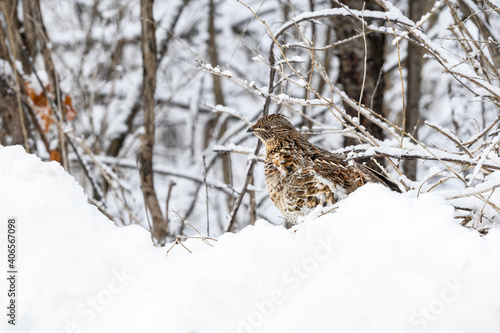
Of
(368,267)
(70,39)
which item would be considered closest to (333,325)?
(368,267)

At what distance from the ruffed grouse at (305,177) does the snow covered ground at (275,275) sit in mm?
736

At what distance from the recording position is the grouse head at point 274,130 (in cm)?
287

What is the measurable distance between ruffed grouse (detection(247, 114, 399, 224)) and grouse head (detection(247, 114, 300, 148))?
0.02 meters

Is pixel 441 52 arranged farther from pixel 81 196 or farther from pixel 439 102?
pixel 439 102

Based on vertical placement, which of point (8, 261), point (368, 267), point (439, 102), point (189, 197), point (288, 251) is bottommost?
point (189, 197)

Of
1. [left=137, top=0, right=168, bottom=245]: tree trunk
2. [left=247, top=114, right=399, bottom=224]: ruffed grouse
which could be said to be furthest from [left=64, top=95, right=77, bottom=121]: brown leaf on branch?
[left=247, top=114, right=399, bottom=224]: ruffed grouse

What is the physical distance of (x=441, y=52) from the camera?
238 cm

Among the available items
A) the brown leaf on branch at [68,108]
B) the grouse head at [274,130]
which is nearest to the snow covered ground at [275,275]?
the grouse head at [274,130]

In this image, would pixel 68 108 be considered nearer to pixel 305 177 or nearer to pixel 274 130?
pixel 274 130

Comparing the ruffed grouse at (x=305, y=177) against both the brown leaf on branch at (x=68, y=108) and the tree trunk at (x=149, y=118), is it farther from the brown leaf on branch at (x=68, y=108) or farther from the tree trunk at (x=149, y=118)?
the brown leaf on branch at (x=68, y=108)

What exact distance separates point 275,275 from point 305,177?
1.01 m

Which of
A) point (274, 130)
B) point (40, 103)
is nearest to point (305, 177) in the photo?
point (274, 130)

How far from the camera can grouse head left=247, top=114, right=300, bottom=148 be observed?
2868mm

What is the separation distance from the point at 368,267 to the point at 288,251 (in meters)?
0.26
